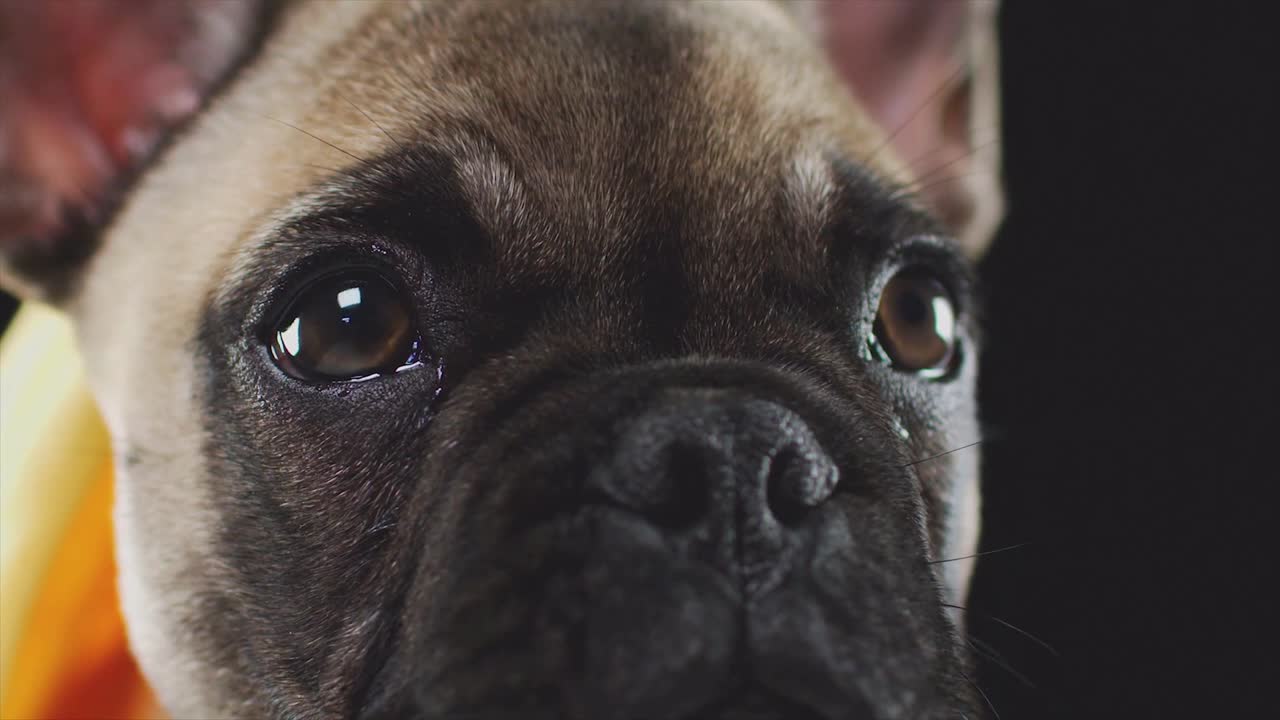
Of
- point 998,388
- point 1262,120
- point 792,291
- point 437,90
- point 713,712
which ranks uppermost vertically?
point 1262,120

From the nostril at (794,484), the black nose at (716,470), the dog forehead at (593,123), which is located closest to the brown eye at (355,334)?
the dog forehead at (593,123)

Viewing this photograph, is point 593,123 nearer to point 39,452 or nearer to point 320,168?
point 320,168

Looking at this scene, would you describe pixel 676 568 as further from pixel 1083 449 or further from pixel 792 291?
pixel 1083 449

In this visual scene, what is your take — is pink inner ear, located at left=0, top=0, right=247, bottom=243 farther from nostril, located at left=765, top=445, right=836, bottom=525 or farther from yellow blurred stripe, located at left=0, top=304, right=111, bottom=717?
nostril, located at left=765, top=445, right=836, bottom=525

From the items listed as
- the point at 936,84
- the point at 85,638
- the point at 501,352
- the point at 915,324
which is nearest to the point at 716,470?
the point at 501,352

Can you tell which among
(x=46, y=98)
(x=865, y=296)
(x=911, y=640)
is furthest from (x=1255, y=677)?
(x=46, y=98)

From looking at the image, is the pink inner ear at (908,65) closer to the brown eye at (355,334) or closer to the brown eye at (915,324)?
the brown eye at (915,324)
